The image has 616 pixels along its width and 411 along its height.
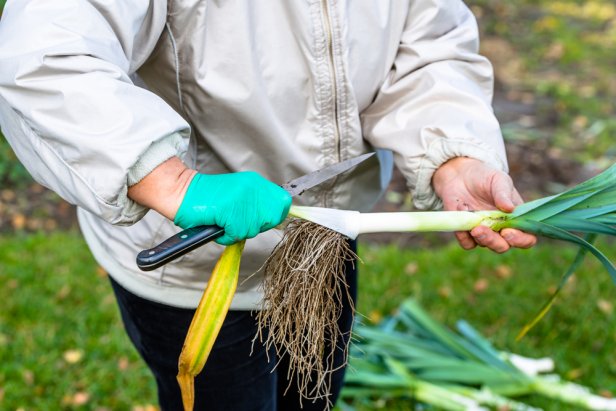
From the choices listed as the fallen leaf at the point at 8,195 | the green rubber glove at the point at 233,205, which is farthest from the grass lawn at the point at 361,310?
the green rubber glove at the point at 233,205

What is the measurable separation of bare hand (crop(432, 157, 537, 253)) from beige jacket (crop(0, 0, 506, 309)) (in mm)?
34

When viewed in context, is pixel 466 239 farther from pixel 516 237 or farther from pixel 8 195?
pixel 8 195

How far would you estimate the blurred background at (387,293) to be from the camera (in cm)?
297

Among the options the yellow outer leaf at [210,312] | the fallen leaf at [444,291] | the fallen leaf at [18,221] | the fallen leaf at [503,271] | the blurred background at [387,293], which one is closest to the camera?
the yellow outer leaf at [210,312]

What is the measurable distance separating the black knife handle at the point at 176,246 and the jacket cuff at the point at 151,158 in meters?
0.12

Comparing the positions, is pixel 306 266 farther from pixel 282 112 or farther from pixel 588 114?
pixel 588 114

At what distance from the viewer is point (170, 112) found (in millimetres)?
1335

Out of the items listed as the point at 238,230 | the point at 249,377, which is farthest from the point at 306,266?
the point at 249,377

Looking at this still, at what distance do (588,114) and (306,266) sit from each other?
455 centimetres

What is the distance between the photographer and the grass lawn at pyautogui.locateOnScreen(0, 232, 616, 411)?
294 centimetres

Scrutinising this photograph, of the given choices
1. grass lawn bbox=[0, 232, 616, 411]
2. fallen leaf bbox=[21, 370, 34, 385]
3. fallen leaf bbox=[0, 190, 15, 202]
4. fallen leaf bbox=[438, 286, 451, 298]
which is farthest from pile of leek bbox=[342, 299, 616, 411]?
fallen leaf bbox=[0, 190, 15, 202]

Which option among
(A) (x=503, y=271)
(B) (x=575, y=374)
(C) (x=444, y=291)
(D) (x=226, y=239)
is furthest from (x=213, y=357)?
(A) (x=503, y=271)

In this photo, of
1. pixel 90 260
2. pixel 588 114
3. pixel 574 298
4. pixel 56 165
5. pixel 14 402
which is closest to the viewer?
pixel 56 165

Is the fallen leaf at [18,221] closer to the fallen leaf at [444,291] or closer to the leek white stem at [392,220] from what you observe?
the fallen leaf at [444,291]
